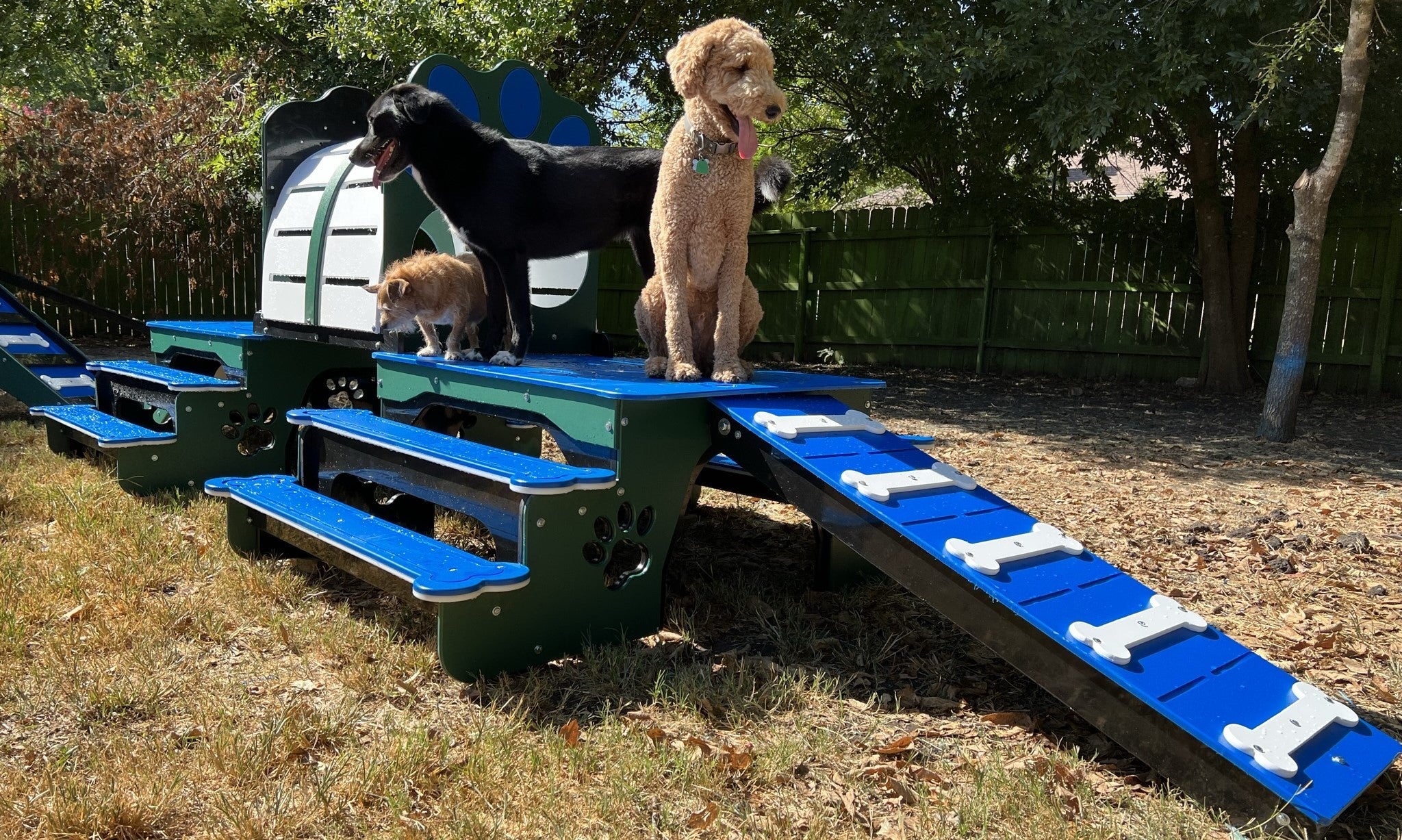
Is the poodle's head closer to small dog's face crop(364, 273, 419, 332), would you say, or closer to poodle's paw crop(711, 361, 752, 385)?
poodle's paw crop(711, 361, 752, 385)

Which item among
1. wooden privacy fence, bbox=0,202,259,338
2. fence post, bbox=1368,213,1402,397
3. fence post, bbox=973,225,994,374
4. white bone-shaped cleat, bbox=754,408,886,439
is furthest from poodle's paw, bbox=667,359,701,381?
wooden privacy fence, bbox=0,202,259,338

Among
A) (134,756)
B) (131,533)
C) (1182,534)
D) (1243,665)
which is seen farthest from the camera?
(1182,534)

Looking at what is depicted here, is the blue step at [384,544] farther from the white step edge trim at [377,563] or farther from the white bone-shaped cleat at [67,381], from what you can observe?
the white bone-shaped cleat at [67,381]

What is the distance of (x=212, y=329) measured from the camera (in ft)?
20.8

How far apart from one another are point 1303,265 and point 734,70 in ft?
21.2

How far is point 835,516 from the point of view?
2.98 meters

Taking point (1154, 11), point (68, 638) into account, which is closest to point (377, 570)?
point (68, 638)

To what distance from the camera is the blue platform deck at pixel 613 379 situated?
3.27 meters

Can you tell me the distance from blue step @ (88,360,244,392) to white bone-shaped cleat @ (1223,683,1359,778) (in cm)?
529

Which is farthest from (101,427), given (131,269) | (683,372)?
(131,269)

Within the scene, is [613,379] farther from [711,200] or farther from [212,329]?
[212,329]

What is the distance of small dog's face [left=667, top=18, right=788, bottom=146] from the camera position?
3.26 metres

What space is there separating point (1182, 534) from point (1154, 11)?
4.99 meters

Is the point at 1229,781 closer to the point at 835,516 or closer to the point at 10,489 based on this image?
the point at 835,516
